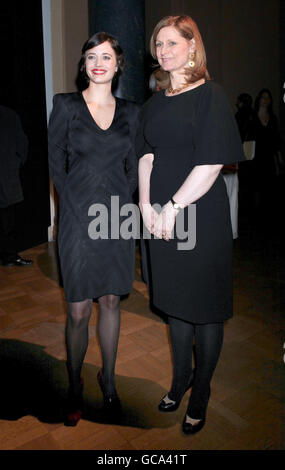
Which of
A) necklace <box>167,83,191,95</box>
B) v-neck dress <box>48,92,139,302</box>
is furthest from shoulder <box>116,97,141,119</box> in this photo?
necklace <box>167,83,191,95</box>

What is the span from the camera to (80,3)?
4.73 meters

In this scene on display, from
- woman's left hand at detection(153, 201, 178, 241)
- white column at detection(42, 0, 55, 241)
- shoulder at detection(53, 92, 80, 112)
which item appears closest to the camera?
woman's left hand at detection(153, 201, 178, 241)

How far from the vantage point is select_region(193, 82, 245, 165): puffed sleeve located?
1499 mm

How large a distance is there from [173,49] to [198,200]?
55 centimetres

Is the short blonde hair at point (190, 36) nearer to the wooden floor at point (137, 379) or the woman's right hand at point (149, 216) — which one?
the woman's right hand at point (149, 216)

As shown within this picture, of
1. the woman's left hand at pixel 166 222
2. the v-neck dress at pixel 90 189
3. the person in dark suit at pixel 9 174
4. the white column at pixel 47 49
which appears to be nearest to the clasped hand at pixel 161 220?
the woman's left hand at pixel 166 222

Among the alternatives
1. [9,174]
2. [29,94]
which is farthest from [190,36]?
[29,94]

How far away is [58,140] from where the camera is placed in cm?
176

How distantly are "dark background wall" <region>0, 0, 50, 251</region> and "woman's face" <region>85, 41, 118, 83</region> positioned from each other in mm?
2961

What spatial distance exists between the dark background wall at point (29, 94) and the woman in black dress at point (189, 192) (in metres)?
3.17

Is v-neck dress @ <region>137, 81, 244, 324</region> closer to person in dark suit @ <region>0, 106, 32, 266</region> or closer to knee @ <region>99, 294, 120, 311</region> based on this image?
knee @ <region>99, 294, 120, 311</region>

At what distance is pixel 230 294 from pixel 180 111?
2.43 ft

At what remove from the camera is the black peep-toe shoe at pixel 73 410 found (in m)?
1.91

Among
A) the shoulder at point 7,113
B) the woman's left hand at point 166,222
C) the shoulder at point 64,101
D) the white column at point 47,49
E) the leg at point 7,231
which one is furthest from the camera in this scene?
the white column at point 47,49
